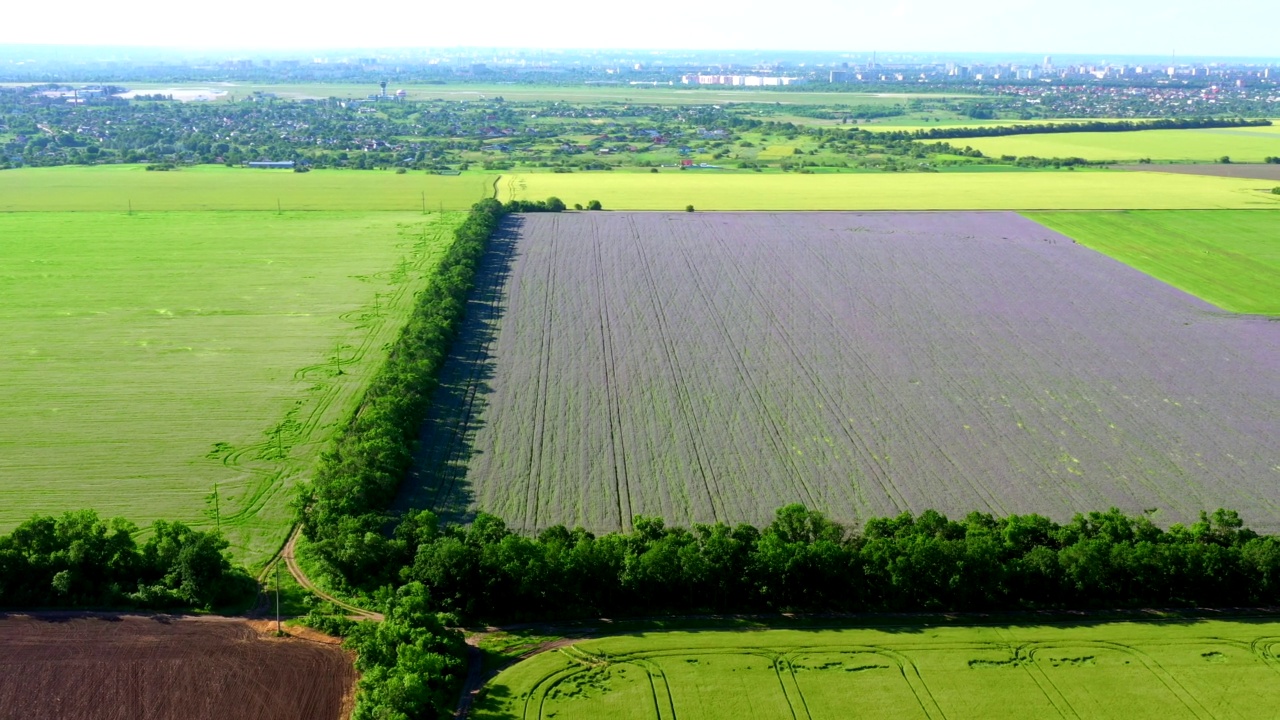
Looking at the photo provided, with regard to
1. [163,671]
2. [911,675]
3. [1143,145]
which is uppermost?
[1143,145]

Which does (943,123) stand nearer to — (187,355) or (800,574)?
(187,355)

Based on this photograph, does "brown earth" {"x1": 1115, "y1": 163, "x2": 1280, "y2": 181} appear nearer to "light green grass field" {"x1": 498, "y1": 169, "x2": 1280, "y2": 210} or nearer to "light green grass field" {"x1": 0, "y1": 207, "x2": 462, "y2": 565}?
"light green grass field" {"x1": 498, "y1": 169, "x2": 1280, "y2": 210}

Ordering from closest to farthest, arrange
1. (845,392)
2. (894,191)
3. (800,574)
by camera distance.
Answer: (800,574), (845,392), (894,191)

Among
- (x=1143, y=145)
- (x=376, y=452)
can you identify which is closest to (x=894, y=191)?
(x=1143, y=145)

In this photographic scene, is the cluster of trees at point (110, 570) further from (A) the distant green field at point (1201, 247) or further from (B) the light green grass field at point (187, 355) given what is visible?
(A) the distant green field at point (1201, 247)

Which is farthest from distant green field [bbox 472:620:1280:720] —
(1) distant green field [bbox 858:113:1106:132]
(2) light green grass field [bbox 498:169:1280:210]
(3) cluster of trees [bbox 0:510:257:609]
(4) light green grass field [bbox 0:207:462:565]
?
(1) distant green field [bbox 858:113:1106:132]

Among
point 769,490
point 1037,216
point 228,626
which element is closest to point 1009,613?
point 769,490
